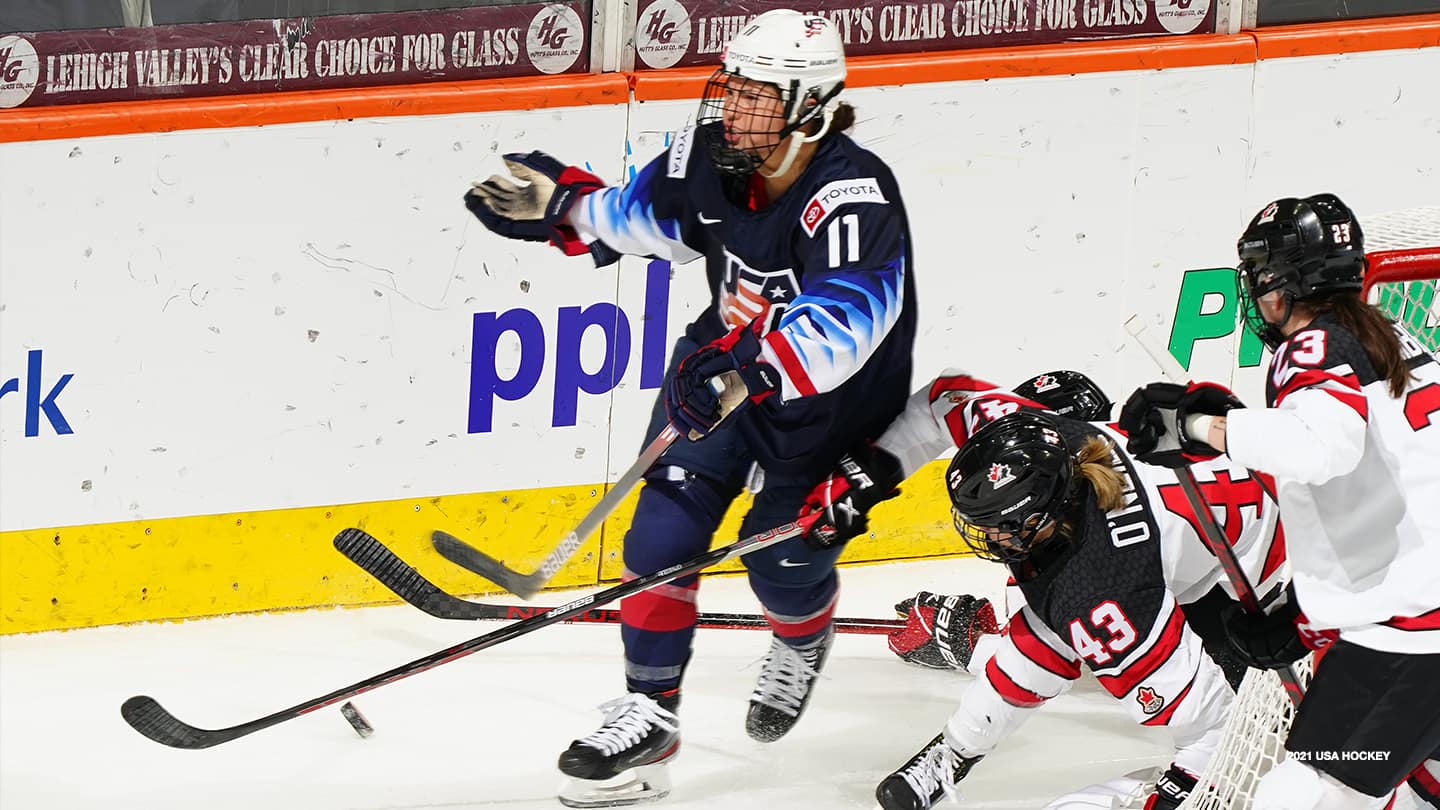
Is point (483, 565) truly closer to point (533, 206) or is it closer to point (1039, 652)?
point (533, 206)

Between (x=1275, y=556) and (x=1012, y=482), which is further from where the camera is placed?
(x=1275, y=556)

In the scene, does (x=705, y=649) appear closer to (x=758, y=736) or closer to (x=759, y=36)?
(x=758, y=736)

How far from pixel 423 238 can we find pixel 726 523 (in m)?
1.02

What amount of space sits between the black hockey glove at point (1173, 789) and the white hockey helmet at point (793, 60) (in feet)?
3.96

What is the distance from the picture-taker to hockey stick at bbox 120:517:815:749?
9.96ft

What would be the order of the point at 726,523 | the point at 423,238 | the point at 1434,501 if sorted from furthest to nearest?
1. the point at 726,523
2. the point at 423,238
3. the point at 1434,501

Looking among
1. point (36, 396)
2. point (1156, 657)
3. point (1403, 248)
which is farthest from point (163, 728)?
point (1403, 248)

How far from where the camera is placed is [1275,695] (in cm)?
291

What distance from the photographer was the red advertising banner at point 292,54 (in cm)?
371

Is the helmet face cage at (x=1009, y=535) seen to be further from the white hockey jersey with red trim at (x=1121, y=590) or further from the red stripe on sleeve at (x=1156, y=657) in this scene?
the red stripe on sleeve at (x=1156, y=657)

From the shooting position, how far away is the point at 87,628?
396cm

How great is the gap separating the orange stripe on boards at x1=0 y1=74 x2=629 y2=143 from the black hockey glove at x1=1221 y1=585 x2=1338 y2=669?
194cm

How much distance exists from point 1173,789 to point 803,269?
103 centimetres

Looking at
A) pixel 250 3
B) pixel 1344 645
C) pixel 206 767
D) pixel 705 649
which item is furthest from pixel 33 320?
pixel 1344 645
